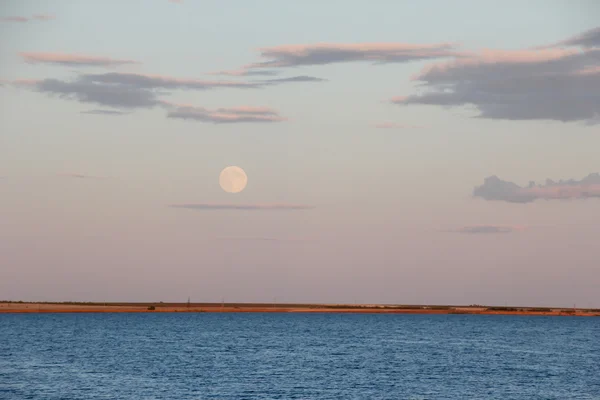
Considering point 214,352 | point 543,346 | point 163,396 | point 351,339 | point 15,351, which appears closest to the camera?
point 163,396

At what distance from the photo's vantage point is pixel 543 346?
176 m

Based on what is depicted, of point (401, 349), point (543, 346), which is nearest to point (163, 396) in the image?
point (401, 349)

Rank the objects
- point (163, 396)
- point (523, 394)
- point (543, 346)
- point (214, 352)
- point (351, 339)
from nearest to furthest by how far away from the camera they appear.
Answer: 1. point (163, 396)
2. point (523, 394)
3. point (214, 352)
4. point (543, 346)
5. point (351, 339)

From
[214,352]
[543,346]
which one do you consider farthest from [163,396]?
[543,346]

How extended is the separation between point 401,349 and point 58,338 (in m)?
78.6

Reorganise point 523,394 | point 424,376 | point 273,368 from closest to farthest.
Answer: point 523,394, point 424,376, point 273,368

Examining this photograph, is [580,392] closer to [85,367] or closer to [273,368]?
[273,368]

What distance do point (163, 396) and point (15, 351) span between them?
60878 millimetres

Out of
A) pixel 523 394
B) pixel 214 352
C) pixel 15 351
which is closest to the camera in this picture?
pixel 523 394

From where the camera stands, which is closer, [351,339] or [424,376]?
[424,376]

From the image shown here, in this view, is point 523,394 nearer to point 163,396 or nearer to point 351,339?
A: point 163,396

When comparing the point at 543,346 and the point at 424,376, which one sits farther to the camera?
the point at 543,346

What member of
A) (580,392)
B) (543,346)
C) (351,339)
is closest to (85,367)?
(580,392)

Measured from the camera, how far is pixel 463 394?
90188 mm
